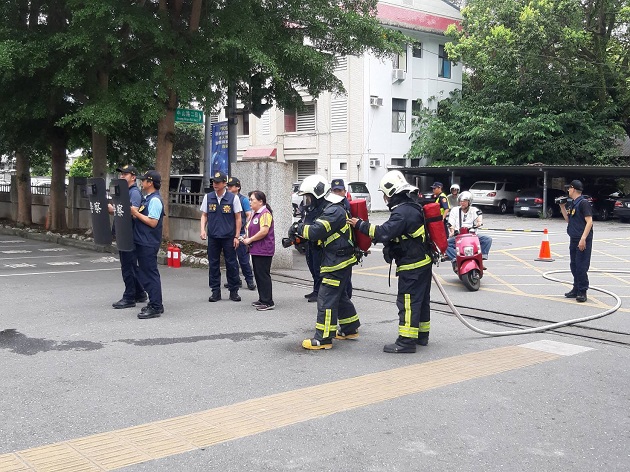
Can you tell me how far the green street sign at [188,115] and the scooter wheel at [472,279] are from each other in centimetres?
822

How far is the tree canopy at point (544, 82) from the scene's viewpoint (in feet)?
107

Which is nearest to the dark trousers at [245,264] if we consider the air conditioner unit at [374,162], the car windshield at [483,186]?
the air conditioner unit at [374,162]

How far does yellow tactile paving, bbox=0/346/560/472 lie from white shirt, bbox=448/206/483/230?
533 centimetres

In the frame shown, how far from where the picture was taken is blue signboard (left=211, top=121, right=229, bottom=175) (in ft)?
51.4

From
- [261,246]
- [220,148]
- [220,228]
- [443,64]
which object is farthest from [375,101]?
[261,246]

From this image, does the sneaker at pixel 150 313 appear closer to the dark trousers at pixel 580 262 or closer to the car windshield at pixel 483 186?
the dark trousers at pixel 580 262

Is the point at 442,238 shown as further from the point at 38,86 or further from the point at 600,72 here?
the point at 600,72

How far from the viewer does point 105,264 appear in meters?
14.9

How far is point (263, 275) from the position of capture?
950 cm

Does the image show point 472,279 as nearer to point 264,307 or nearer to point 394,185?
point 264,307

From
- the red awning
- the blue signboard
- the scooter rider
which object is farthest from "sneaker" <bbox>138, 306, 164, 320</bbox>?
the red awning

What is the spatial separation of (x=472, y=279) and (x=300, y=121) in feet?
89.0

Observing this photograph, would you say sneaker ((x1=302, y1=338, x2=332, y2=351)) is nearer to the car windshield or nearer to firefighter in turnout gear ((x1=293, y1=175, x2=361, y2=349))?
firefighter in turnout gear ((x1=293, y1=175, x2=361, y2=349))

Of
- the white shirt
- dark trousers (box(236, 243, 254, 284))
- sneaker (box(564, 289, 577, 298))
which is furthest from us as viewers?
the white shirt
